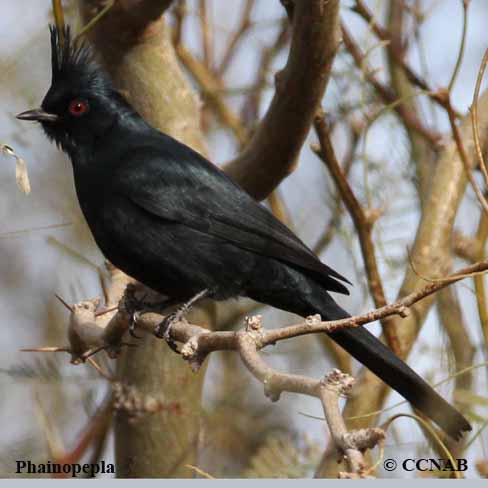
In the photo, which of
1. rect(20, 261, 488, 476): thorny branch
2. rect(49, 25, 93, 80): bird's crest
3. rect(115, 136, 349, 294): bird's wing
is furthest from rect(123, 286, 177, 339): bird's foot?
rect(49, 25, 93, 80): bird's crest

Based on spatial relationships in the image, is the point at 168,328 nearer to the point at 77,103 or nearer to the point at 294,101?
the point at 294,101

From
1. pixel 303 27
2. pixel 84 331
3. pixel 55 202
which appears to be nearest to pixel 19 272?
pixel 55 202

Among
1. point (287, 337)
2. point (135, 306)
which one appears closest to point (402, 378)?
point (135, 306)

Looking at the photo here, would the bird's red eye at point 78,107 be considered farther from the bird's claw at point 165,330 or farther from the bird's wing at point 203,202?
the bird's claw at point 165,330

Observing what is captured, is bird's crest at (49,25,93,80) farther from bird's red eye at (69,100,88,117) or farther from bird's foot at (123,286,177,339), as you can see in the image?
bird's foot at (123,286,177,339)

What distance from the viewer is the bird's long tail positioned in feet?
12.2

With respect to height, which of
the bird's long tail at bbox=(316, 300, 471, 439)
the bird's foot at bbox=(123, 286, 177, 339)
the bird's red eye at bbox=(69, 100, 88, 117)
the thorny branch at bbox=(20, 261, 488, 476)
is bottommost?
the thorny branch at bbox=(20, 261, 488, 476)

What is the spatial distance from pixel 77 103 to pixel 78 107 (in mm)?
22

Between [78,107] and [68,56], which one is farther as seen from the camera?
[78,107]

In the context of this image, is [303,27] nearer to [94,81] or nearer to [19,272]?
[94,81]

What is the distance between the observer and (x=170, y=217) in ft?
15.0

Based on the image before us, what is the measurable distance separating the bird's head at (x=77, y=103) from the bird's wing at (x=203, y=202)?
35 centimetres

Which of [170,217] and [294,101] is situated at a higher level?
[294,101]

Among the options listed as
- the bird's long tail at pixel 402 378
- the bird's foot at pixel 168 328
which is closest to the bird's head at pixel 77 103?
the bird's foot at pixel 168 328
